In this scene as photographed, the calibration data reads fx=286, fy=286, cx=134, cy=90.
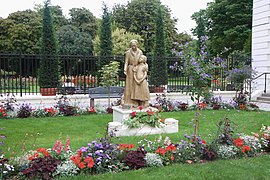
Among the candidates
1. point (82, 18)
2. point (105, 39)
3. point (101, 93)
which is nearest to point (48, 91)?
point (101, 93)

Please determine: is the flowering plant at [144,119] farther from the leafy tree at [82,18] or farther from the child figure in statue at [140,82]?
the leafy tree at [82,18]

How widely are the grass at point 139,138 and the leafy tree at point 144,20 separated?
31019mm

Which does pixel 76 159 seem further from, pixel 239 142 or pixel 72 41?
pixel 72 41

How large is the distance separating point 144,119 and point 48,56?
31.7ft

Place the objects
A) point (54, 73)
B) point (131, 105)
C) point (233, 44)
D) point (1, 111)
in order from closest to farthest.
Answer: point (131, 105) → point (1, 111) → point (54, 73) → point (233, 44)

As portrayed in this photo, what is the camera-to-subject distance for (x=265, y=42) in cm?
1731

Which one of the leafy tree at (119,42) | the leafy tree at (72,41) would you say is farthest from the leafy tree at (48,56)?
the leafy tree at (72,41)

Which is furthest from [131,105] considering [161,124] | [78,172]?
[78,172]

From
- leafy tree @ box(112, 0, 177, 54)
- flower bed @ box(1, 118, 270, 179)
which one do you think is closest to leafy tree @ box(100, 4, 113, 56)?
flower bed @ box(1, 118, 270, 179)

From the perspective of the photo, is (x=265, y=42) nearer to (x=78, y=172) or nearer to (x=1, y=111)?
(x=1, y=111)

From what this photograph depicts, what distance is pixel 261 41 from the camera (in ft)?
58.0

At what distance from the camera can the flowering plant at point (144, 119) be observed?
7758 millimetres

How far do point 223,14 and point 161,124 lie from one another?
92.9 ft

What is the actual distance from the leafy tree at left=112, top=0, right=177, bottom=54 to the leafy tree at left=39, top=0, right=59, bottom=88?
82.6 feet
